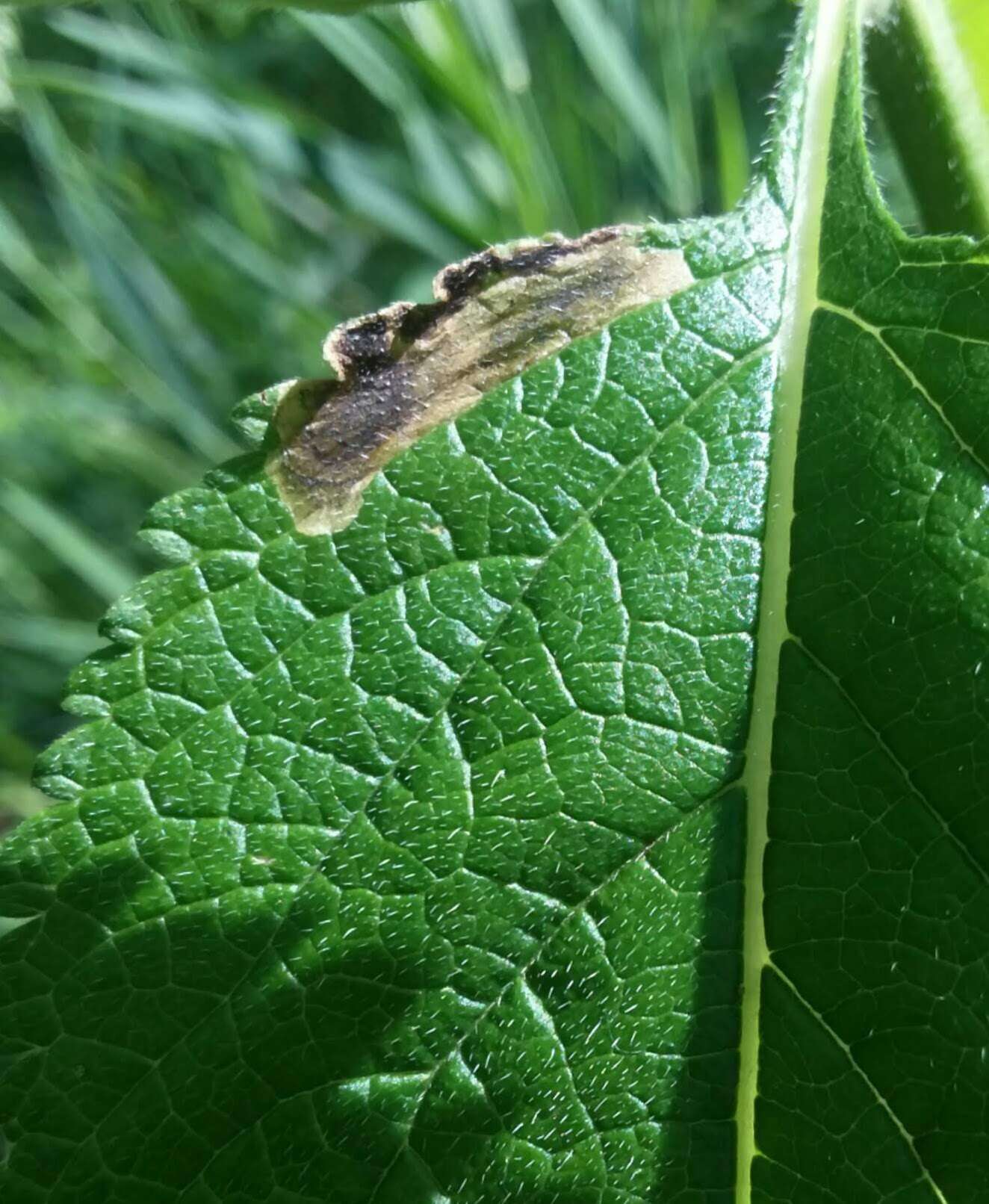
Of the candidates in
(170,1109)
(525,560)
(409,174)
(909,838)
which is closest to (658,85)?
(409,174)

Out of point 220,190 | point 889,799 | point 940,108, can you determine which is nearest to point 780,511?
point 889,799

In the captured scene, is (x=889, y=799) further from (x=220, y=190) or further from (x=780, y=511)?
(x=220, y=190)

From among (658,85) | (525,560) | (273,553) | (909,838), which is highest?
(658,85)

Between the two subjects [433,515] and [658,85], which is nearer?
[433,515]

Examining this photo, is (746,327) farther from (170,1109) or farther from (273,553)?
(170,1109)

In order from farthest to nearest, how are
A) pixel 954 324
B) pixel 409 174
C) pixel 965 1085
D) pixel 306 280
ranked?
pixel 306 280 → pixel 409 174 → pixel 954 324 → pixel 965 1085

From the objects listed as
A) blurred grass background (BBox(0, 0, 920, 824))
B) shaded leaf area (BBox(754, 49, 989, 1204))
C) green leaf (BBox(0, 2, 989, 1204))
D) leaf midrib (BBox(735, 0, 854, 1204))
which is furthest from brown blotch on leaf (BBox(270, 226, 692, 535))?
blurred grass background (BBox(0, 0, 920, 824))

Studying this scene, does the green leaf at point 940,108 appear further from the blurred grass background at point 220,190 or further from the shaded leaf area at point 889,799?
the blurred grass background at point 220,190
